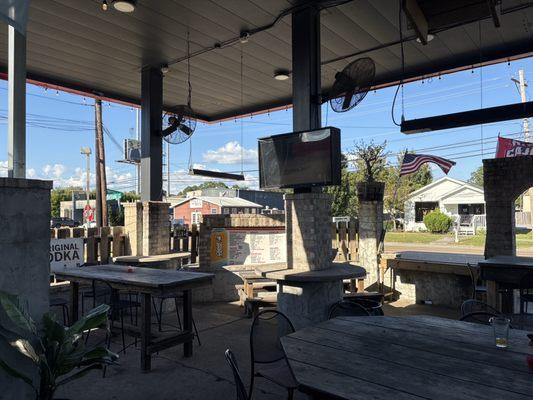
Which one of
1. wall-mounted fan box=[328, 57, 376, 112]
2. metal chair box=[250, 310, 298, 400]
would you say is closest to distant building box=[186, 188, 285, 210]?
wall-mounted fan box=[328, 57, 376, 112]

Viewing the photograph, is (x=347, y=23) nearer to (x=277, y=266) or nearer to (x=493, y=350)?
(x=277, y=266)

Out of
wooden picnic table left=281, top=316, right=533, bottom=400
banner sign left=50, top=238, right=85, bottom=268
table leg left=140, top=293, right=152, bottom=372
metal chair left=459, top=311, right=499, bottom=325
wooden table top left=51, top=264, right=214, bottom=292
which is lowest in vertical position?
table leg left=140, top=293, right=152, bottom=372

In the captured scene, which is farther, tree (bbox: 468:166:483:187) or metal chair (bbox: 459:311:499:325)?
tree (bbox: 468:166:483:187)

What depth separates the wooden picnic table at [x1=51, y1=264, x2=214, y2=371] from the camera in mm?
4516

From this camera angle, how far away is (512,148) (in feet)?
38.2

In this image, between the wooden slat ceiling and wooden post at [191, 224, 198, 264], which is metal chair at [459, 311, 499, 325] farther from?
wooden post at [191, 224, 198, 264]

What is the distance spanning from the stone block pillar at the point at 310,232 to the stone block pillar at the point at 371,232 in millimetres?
3130

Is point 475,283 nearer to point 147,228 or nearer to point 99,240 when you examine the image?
point 147,228

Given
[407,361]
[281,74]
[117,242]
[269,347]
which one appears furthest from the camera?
[281,74]

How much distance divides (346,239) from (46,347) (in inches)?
330

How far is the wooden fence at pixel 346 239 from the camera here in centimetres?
1015

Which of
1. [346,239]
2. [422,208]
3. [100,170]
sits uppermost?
[100,170]

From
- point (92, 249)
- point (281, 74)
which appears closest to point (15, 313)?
point (92, 249)

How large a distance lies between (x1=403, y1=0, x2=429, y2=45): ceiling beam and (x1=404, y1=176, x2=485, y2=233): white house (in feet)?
101
